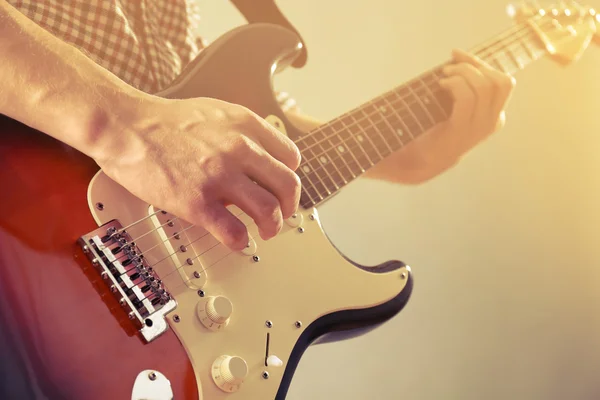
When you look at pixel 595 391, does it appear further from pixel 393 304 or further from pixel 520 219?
pixel 393 304

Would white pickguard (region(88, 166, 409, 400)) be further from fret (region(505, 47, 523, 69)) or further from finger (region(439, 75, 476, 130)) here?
fret (region(505, 47, 523, 69))

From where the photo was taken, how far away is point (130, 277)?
1.63ft

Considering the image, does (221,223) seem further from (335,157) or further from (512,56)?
(512,56)

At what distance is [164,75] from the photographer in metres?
0.76

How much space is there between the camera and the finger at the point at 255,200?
0.47 metres

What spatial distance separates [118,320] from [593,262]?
1451 mm

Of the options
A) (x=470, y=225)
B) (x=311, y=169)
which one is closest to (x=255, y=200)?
(x=311, y=169)

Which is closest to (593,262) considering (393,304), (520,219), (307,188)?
(520,219)

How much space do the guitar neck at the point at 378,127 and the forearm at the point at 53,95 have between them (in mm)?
277

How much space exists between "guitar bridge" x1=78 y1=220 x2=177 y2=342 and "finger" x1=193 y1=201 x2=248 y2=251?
9 cm

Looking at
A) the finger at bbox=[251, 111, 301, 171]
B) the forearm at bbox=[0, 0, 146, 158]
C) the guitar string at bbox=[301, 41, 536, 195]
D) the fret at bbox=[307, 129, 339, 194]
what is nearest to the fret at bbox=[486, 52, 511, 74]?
the guitar string at bbox=[301, 41, 536, 195]

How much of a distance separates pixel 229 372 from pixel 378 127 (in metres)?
0.44

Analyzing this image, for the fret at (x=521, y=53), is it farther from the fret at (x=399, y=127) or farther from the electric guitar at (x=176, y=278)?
the electric guitar at (x=176, y=278)

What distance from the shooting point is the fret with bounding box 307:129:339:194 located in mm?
700
